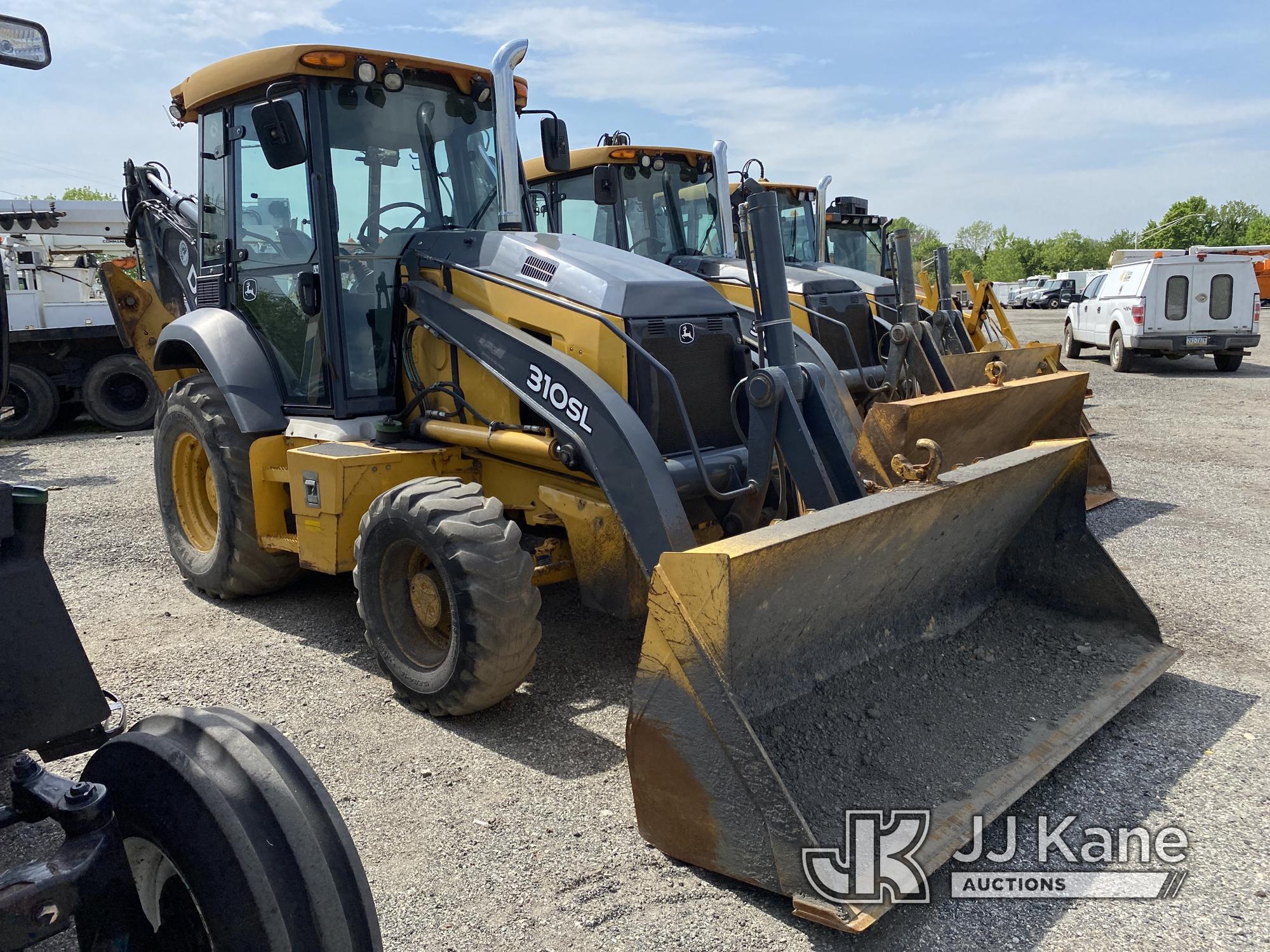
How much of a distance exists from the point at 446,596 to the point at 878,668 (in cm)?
178

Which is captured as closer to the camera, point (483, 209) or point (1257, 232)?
point (483, 209)

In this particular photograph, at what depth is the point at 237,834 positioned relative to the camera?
1.73 meters

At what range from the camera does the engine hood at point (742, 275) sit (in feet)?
28.5

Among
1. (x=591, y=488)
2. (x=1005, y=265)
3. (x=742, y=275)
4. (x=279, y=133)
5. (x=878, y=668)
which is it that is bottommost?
(x=878, y=668)

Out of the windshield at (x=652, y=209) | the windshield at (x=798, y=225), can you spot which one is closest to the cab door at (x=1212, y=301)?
the windshield at (x=798, y=225)

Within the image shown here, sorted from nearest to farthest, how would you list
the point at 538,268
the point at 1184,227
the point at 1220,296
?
the point at 538,268
the point at 1220,296
the point at 1184,227

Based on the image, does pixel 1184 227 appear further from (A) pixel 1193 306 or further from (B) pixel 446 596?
(B) pixel 446 596

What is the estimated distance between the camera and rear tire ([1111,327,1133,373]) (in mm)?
18016

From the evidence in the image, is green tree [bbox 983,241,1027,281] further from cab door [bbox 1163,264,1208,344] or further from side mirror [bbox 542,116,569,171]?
side mirror [bbox 542,116,569,171]

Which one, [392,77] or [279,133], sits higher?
[392,77]

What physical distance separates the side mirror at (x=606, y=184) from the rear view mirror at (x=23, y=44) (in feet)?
22.3

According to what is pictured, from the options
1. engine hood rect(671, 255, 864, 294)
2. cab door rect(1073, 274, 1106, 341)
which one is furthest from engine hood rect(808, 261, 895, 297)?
cab door rect(1073, 274, 1106, 341)

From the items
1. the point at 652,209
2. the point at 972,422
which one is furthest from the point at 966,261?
the point at 972,422

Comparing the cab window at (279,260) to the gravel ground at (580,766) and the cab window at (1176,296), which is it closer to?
the gravel ground at (580,766)
